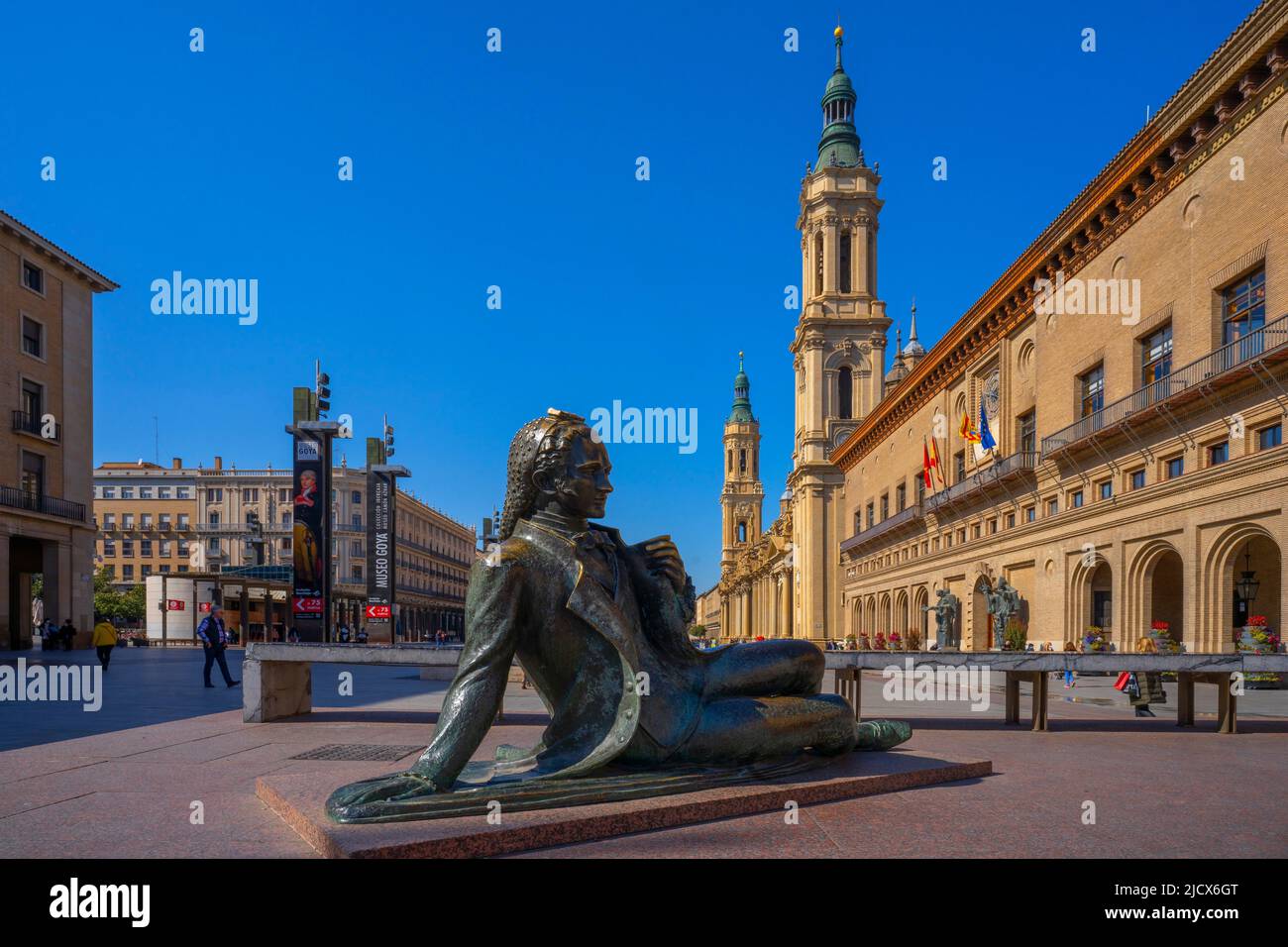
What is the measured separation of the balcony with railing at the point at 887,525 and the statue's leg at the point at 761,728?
149 ft

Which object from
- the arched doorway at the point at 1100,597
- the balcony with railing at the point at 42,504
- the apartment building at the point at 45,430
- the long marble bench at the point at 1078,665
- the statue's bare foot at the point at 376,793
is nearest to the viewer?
the statue's bare foot at the point at 376,793

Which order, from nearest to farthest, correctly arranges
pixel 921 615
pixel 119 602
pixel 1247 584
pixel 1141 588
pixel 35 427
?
1. pixel 1247 584
2. pixel 1141 588
3. pixel 35 427
4. pixel 921 615
5. pixel 119 602

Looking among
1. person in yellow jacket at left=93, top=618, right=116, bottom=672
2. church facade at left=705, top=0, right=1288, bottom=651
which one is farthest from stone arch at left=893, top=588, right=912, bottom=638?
person in yellow jacket at left=93, top=618, right=116, bottom=672

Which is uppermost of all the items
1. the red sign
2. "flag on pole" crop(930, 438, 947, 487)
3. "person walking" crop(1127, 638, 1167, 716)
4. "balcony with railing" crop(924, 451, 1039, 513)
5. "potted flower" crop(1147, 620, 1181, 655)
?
"flag on pole" crop(930, 438, 947, 487)

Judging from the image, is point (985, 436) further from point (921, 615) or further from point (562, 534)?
point (562, 534)

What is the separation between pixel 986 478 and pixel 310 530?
2661 cm

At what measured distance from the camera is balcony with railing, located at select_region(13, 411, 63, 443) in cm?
3547

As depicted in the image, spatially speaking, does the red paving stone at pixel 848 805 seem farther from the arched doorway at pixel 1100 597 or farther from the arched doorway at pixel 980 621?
the arched doorway at pixel 980 621

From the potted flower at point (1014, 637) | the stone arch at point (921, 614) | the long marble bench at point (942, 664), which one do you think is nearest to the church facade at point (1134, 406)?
the stone arch at point (921, 614)

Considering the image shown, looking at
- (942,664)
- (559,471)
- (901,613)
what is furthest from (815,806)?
(901,613)

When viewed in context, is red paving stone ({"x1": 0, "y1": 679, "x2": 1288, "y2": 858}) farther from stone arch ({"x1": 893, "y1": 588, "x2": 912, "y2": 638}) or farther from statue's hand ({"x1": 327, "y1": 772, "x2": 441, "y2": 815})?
stone arch ({"x1": 893, "y1": 588, "x2": 912, "y2": 638})

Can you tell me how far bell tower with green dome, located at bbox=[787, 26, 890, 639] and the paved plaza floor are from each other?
63.7 m

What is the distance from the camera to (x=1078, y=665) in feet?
30.9

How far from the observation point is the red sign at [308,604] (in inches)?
1124
